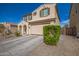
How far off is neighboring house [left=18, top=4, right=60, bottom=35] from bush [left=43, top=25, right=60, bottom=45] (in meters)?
0.13

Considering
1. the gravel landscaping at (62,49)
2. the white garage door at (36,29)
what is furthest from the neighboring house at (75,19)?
the white garage door at (36,29)

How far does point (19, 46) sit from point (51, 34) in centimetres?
110

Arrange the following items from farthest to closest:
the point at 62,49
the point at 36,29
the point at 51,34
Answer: the point at 36,29 → the point at 51,34 → the point at 62,49

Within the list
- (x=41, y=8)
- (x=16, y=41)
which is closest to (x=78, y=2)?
Answer: (x=41, y=8)

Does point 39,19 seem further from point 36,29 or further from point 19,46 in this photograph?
point 19,46

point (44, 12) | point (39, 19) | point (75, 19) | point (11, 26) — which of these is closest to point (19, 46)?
point (11, 26)

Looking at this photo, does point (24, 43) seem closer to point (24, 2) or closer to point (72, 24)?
point (24, 2)

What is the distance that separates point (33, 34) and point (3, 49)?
1109 mm

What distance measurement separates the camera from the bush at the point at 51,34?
17.7ft

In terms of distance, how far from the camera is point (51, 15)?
214 inches

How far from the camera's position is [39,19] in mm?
5559

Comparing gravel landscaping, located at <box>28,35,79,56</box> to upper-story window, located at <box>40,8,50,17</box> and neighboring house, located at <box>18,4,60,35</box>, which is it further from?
upper-story window, located at <box>40,8,50,17</box>

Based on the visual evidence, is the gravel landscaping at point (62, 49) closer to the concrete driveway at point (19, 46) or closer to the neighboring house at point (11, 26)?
the concrete driveway at point (19, 46)

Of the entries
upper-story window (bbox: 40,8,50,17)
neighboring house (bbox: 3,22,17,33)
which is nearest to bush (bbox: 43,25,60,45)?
upper-story window (bbox: 40,8,50,17)
